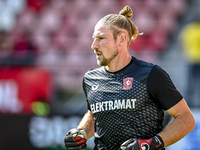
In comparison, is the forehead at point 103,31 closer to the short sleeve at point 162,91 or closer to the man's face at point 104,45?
the man's face at point 104,45

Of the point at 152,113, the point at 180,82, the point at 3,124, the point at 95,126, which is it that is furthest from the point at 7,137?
the point at 152,113

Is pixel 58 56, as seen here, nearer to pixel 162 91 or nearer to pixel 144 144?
pixel 162 91

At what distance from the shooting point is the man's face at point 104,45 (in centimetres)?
328

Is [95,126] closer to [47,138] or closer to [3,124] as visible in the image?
[47,138]

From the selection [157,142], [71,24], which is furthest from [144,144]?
[71,24]

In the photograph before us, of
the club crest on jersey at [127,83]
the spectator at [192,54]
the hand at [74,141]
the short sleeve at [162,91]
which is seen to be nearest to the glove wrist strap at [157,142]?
the short sleeve at [162,91]

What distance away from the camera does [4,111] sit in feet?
23.2

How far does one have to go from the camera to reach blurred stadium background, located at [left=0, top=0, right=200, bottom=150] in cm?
677

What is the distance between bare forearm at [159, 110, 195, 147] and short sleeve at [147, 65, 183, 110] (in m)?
0.15

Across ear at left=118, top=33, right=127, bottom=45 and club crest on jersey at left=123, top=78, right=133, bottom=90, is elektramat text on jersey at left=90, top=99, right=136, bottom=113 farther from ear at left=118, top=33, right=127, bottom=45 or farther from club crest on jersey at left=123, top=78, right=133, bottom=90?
ear at left=118, top=33, right=127, bottom=45

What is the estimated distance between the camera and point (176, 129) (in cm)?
303

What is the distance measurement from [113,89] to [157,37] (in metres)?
6.77

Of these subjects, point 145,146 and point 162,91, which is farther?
point 162,91

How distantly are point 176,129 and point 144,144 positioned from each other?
339mm
